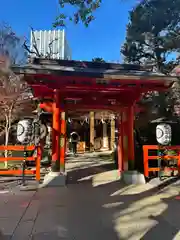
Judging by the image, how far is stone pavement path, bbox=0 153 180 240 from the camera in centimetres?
362

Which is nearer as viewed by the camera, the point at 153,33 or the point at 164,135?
the point at 164,135

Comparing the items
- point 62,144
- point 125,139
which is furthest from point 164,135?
point 62,144

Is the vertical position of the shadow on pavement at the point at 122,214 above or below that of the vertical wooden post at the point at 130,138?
below

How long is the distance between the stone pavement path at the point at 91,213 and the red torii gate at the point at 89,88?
1.61 metres

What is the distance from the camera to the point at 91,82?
714 centimetres

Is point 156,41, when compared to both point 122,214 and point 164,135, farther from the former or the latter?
point 122,214

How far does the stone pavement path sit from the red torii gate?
1.61 meters

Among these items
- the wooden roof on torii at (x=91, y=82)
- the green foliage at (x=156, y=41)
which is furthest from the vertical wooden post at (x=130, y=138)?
the green foliage at (x=156, y=41)

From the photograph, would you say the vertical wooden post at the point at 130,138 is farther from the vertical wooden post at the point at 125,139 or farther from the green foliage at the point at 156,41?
the green foliage at the point at 156,41

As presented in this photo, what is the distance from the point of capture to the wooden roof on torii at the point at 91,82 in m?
6.74

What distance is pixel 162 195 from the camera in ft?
19.8

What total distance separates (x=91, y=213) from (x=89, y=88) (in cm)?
398

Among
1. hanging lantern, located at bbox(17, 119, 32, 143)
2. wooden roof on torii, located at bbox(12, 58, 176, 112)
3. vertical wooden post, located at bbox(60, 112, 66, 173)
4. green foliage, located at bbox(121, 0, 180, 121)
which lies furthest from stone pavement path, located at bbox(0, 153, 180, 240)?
green foliage, located at bbox(121, 0, 180, 121)

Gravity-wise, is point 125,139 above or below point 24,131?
below
